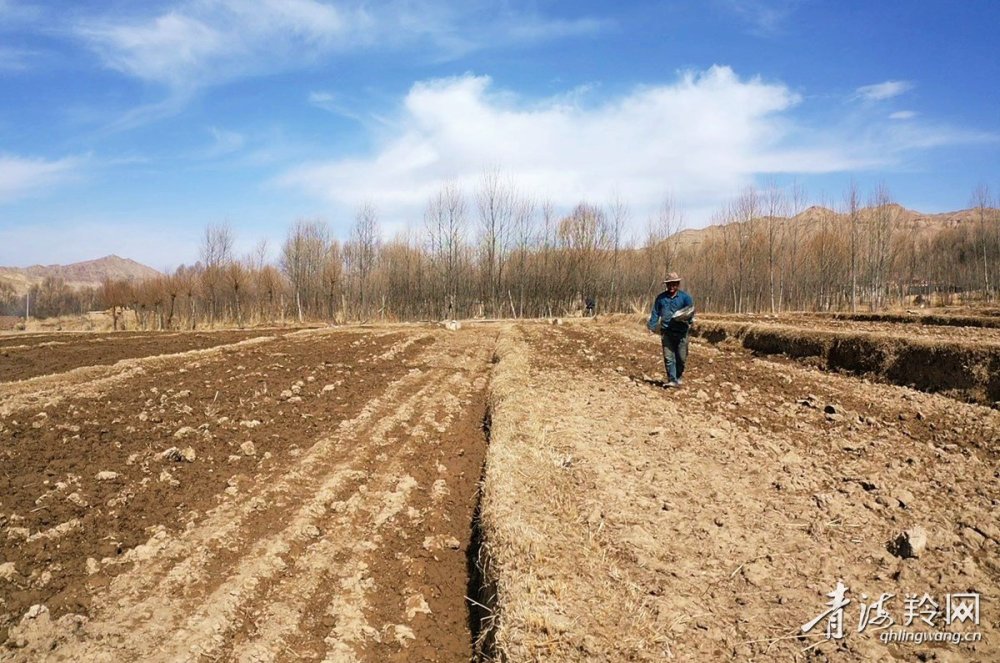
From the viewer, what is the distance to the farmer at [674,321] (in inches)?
399

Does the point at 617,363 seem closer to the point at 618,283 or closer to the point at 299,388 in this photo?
the point at 299,388

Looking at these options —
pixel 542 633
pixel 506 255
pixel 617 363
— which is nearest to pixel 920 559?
pixel 542 633

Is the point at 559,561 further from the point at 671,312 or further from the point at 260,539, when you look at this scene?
the point at 671,312

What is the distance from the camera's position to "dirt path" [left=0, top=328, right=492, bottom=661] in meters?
3.79

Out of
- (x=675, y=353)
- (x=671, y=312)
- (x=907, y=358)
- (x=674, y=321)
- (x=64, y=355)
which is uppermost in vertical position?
(x=671, y=312)

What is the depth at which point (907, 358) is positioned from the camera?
38.2ft

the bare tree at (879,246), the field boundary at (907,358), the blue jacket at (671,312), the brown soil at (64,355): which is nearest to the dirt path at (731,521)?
the field boundary at (907,358)

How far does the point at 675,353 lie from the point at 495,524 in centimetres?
678

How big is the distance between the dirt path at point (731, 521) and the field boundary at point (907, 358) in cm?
127

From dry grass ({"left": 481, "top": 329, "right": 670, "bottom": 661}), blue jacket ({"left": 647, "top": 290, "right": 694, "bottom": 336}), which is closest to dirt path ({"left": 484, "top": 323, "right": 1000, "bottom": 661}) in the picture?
dry grass ({"left": 481, "top": 329, "right": 670, "bottom": 661})

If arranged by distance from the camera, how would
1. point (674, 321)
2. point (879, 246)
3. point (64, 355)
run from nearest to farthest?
1. point (674, 321)
2. point (64, 355)
3. point (879, 246)

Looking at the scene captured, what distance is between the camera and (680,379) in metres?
11.1

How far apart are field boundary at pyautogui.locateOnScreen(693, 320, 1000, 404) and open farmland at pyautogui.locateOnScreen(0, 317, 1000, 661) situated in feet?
0.68

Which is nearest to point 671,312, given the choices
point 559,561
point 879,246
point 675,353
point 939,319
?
point 675,353
